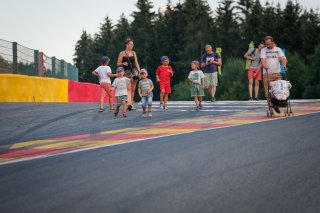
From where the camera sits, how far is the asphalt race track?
158 inches

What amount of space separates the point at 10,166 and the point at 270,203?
307 cm

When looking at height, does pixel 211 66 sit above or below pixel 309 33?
below

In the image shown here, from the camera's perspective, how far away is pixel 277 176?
480 centimetres

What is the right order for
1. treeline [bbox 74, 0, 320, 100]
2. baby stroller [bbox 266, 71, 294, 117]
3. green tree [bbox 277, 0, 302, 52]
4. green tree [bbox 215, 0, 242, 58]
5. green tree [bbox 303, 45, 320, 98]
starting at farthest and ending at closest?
1. green tree [bbox 215, 0, 242, 58]
2. green tree [bbox 277, 0, 302, 52]
3. treeline [bbox 74, 0, 320, 100]
4. green tree [bbox 303, 45, 320, 98]
5. baby stroller [bbox 266, 71, 294, 117]

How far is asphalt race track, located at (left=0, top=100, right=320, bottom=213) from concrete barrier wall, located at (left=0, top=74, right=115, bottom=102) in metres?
8.69

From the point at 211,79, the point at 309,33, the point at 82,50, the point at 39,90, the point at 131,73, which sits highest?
the point at 82,50

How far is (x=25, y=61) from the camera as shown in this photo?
19531mm

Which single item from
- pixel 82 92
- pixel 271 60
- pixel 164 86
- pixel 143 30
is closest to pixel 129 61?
pixel 164 86

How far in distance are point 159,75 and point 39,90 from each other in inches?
269

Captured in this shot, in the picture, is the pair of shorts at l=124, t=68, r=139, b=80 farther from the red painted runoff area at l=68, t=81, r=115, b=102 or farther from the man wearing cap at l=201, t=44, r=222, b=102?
the red painted runoff area at l=68, t=81, r=115, b=102

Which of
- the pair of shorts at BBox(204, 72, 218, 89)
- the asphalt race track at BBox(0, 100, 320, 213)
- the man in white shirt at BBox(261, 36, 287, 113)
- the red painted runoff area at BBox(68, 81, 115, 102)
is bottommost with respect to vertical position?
the asphalt race track at BBox(0, 100, 320, 213)

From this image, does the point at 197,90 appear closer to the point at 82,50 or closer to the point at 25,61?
the point at 25,61

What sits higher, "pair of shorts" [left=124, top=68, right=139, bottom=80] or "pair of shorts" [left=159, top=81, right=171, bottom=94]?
"pair of shorts" [left=124, top=68, right=139, bottom=80]

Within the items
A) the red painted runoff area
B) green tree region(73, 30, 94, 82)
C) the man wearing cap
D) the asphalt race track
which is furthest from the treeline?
the asphalt race track
